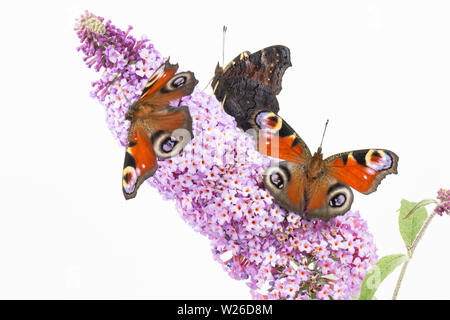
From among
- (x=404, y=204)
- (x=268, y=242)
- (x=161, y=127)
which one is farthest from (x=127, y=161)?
(x=404, y=204)

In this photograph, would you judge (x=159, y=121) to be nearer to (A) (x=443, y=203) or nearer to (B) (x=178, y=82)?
(B) (x=178, y=82)

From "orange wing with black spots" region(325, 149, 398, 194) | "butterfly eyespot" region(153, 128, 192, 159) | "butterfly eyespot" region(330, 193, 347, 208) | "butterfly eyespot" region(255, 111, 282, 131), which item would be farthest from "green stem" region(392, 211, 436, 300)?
"butterfly eyespot" region(153, 128, 192, 159)

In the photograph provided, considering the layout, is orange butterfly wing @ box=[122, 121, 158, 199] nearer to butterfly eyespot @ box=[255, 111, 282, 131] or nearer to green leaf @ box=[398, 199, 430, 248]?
butterfly eyespot @ box=[255, 111, 282, 131]

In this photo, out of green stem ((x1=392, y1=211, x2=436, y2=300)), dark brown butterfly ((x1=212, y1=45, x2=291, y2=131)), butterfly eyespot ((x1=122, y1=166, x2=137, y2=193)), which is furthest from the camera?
dark brown butterfly ((x1=212, y1=45, x2=291, y2=131))

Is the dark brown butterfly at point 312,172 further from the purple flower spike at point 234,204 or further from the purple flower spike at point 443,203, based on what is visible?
the purple flower spike at point 443,203

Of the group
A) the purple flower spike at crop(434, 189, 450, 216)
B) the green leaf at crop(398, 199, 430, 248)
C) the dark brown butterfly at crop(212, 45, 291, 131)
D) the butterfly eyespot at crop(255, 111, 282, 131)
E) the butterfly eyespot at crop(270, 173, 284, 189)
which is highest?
the dark brown butterfly at crop(212, 45, 291, 131)

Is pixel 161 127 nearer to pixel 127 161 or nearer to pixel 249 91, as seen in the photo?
pixel 127 161
